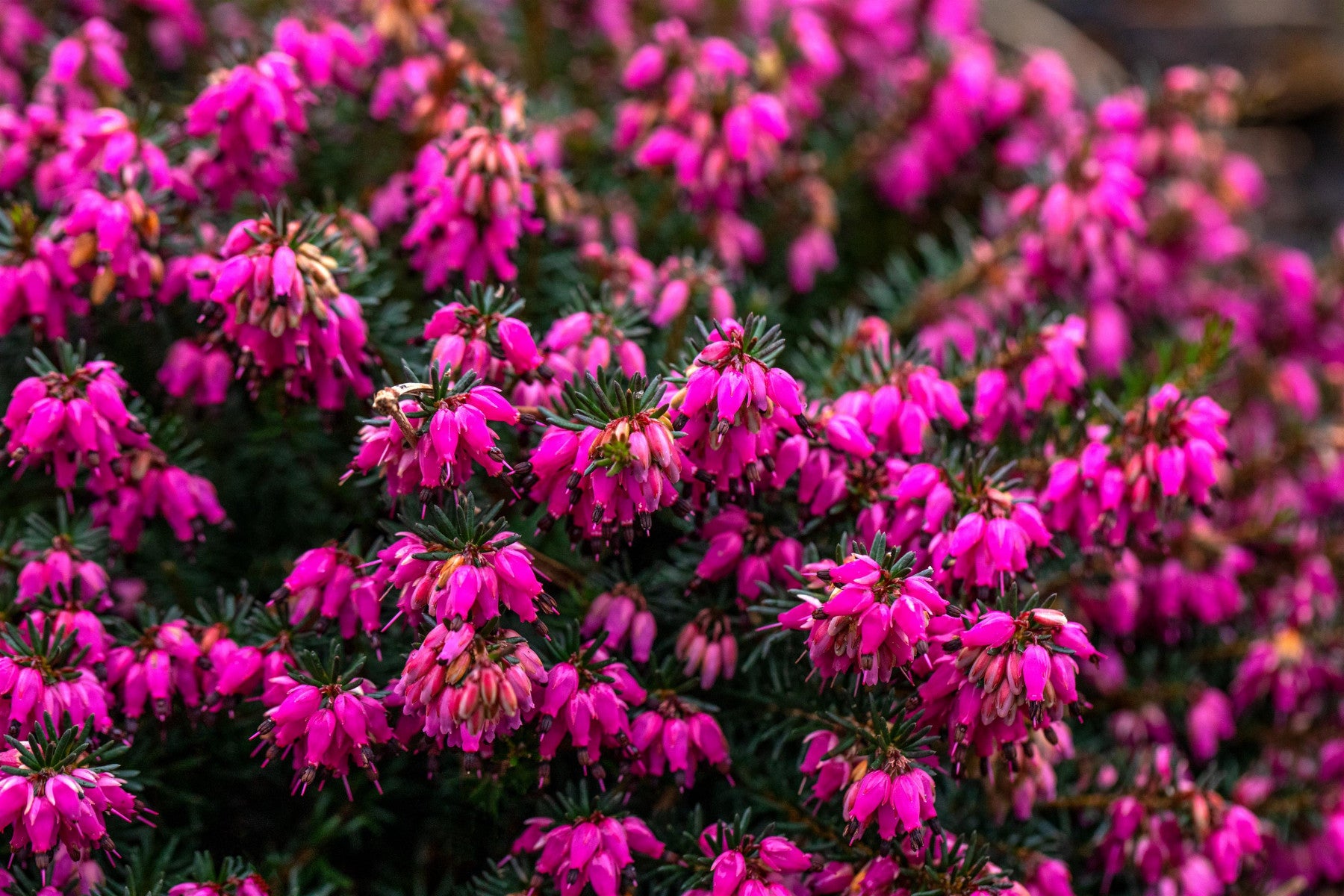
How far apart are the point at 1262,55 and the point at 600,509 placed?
4.90 m

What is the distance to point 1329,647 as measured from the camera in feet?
8.83

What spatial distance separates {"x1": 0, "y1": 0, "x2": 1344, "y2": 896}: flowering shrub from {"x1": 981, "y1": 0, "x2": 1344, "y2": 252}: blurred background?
197 cm

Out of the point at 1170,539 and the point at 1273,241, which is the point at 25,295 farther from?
the point at 1273,241

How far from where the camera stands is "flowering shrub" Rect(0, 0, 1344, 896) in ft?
5.43

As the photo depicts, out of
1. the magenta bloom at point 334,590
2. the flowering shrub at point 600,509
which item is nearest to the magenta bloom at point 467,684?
the flowering shrub at point 600,509

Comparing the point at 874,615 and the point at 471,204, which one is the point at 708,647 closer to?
the point at 874,615

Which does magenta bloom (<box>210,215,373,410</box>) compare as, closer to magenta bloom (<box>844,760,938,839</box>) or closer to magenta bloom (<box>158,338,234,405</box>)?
magenta bloom (<box>158,338,234,405</box>)

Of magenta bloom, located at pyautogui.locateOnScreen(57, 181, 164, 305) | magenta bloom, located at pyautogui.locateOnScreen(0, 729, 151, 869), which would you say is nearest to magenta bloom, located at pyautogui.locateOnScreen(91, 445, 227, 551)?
magenta bloom, located at pyautogui.locateOnScreen(57, 181, 164, 305)

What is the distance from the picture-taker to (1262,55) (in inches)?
204

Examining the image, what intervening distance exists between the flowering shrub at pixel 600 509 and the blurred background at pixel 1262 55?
1.97 meters

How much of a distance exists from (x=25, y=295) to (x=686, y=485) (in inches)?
48.2

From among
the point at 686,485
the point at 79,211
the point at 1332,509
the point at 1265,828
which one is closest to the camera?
the point at 686,485

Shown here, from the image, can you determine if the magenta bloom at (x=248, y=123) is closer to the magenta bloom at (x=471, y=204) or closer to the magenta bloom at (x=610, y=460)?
the magenta bloom at (x=471, y=204)

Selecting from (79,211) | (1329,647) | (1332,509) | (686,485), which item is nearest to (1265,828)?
(1329,647)
